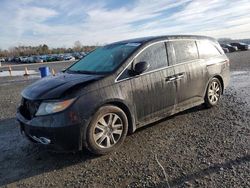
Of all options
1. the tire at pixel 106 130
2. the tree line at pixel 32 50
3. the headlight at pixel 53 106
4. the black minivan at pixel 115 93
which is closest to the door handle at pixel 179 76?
the black minivan at pixel 115 93

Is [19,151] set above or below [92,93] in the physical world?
below

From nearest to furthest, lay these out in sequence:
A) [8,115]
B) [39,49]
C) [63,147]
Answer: [63,147] → [8,115] → [39,49]

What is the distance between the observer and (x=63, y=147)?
4000 mm

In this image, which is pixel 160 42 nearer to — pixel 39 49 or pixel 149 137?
pixel 149 137

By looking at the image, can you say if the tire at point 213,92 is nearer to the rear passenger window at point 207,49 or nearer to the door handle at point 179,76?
the rear passenger window at point 207,49

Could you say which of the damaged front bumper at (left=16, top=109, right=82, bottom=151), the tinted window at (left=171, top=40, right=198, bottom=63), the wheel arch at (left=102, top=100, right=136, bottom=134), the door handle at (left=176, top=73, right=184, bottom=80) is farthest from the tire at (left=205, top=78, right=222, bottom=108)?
the damaged front bumper at (left=16, top=109, right=82, bottom=151)

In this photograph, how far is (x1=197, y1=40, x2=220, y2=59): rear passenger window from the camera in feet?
20.4

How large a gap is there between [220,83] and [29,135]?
4601mm

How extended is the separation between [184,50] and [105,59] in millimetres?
1726

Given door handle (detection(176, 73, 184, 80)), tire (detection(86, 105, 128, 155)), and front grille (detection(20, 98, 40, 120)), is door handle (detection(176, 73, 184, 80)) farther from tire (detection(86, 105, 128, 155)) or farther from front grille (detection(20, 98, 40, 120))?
front grille (detection(20, 98, 40, 120))

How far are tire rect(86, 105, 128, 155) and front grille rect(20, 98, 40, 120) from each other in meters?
0.86

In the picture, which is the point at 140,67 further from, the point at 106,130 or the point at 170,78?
the point at 106,130

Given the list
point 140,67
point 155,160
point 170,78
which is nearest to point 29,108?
point 140,67

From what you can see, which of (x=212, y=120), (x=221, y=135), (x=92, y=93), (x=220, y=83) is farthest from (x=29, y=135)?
(x=220, y=83)
